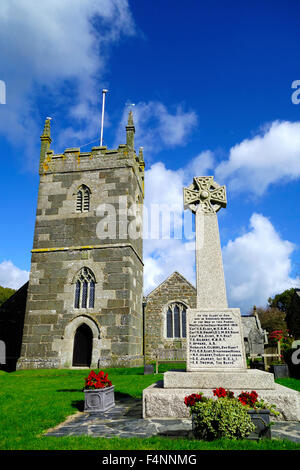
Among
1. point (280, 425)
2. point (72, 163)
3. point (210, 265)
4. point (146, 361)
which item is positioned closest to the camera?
point (280, 425)

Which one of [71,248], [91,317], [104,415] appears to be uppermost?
[71,248]

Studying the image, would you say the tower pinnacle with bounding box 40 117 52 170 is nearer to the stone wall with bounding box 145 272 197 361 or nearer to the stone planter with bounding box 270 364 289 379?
the stone wall with bounding box 145 272 197 361

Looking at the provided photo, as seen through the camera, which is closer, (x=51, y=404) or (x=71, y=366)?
(x=51, y=404)

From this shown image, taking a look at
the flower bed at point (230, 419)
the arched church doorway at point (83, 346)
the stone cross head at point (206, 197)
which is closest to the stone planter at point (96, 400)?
the flower bed at point (230, 419)

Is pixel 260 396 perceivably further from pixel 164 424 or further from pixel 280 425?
pixel 164 424

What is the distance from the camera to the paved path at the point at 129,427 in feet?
18.0

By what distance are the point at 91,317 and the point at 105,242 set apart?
440 centimetres

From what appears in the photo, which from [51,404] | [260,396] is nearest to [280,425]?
[260,396]

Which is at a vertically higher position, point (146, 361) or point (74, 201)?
point (74, 201)

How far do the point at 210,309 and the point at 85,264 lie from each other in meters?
12.9

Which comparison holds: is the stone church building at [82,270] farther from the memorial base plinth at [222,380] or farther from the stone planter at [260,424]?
the stone planter at [260,424]

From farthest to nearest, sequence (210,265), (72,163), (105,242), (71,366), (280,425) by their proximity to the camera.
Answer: (72,163) < (105,242) < (71,366) < (210,265) < (280,425)

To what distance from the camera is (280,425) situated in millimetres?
6004

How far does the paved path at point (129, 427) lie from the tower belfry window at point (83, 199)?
47.9 ft
